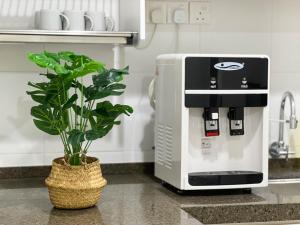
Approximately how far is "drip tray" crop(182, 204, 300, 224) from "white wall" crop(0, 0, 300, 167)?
57 centimetres

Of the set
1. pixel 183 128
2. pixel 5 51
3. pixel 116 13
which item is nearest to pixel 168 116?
pixel 183 128

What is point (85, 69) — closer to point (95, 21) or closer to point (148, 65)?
point (95, 21)

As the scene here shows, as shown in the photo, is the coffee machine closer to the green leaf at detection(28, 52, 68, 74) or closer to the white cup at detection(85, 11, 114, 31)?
the white cup at detection(85, 11, 114, 31)

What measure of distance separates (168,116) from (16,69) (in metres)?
0.63

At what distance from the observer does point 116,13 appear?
2209 mm

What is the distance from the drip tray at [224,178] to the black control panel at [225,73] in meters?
0.29

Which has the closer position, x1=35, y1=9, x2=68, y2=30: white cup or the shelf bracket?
x1=35, y1=9, x2=68, y2=30: white cup

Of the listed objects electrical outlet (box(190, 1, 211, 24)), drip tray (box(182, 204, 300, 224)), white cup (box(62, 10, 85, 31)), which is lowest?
drip tray (box(182, 204, 300, 224))

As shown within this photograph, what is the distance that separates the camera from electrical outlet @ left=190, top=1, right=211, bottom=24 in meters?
2.27

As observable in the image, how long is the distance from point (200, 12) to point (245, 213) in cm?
89

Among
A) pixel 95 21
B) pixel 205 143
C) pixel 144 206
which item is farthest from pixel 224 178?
pixel 95 21

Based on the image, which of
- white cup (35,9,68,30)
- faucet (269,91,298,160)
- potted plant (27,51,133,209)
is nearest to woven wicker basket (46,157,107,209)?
potted plant (27,51,133,209)

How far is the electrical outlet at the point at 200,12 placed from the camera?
2273mm

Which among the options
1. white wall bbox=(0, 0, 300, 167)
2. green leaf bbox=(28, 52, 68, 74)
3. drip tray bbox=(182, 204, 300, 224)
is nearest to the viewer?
green leaf bbox=(28, 52, 68, 74)
